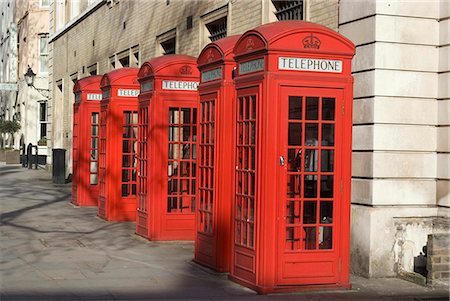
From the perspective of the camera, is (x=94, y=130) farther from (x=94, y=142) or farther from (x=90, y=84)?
(x=90, y=84)

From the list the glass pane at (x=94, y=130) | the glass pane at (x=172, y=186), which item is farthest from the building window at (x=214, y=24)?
the glass pane at (x=172, y=186)

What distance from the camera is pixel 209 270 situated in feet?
30.7

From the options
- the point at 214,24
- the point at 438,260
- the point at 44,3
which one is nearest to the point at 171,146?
the point at 214,24

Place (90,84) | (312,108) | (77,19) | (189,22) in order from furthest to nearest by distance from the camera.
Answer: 1. (77,19)
2. (90,84)
3. (189,22)
4. (312,108)

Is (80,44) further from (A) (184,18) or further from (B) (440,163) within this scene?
(B) (440,163)

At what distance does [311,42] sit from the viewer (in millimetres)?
7996

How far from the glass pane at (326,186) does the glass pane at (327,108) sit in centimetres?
66

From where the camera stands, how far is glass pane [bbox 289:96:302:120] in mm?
7988

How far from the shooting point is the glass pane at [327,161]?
26.8 ft

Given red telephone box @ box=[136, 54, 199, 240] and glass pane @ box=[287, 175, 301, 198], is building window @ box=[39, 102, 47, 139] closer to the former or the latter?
red telephone box @ box=[136, 54, 199, 240]

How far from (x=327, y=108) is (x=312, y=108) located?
180 millimetres

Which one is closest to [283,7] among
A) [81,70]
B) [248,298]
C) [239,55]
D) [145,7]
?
[239,55]

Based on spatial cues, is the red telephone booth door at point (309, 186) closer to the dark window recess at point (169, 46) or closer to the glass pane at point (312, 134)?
the glass pane at point (312, 134)

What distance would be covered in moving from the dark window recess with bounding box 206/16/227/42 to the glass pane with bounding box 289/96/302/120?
6.66 metres
